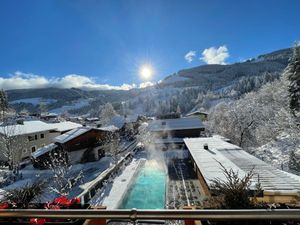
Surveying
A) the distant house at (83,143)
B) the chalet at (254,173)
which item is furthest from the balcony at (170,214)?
the distant house at (83,143)

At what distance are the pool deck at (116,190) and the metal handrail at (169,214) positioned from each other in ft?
37.6

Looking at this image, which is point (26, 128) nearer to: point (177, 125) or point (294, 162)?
point (177, 125)

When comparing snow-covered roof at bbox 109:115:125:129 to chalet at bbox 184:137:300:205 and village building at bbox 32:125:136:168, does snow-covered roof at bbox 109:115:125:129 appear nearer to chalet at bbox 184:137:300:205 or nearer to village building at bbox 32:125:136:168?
village building at bbox 32:125:136:168

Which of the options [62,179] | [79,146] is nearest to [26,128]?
[79,146]

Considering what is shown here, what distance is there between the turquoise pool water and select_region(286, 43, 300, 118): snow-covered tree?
16104 millimetres

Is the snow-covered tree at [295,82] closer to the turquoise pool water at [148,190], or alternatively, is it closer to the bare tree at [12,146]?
the turquoise pool water at [148,190]

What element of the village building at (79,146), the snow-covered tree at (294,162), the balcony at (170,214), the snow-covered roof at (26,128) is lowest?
the snow-covered tree at (294,162)

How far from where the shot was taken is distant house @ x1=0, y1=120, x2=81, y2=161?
24.2 m

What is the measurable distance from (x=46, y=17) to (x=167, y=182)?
13257 millimetres

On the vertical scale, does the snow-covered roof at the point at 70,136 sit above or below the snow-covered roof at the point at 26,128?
below

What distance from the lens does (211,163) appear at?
39.3 ft

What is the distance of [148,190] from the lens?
15992 mm

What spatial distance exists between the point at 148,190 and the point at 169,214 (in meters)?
15.6

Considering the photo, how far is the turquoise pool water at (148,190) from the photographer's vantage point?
13758mm
